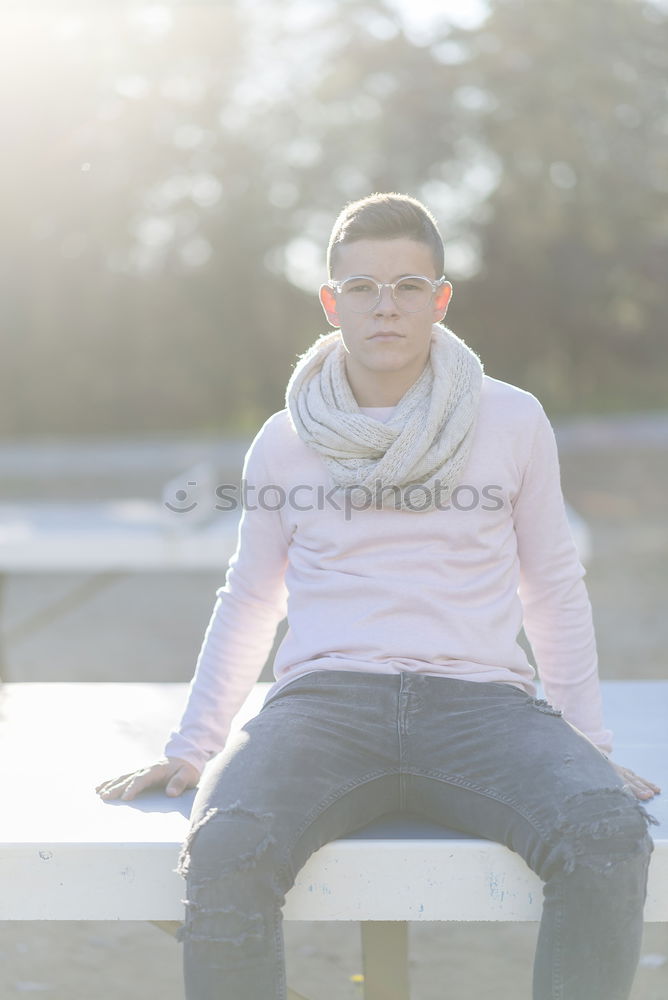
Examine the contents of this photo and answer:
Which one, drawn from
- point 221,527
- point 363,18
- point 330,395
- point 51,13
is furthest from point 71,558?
point 363,18

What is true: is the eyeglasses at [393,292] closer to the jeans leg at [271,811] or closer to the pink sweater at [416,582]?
the pink sweater at [416,582]

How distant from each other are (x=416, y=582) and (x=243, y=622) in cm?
37

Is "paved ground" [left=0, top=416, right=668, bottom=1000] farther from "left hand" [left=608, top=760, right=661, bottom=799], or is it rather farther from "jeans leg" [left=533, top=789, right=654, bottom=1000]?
"jeans leg" [left=533, top=789, right=654, bottom=1000]

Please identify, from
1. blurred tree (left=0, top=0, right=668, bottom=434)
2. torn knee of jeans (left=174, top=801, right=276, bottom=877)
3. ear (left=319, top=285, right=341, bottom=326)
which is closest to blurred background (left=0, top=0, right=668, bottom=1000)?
blurred tree (left=0, top=0, right=668, bottom=434)

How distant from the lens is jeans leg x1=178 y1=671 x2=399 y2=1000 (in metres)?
1.71

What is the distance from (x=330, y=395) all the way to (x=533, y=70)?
46.2 feet

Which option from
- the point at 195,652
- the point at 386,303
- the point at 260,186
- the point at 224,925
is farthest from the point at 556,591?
the point at 260,186

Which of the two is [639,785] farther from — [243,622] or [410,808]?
[243,622]

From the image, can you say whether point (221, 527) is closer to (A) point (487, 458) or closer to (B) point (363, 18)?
(A) point (487, 458)

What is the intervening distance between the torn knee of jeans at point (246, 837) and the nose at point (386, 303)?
0.88 metres

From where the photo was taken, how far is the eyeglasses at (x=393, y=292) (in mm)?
2176

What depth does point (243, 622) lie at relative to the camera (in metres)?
2.29

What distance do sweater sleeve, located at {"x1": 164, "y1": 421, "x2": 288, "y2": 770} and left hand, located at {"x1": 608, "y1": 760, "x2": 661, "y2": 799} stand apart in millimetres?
658

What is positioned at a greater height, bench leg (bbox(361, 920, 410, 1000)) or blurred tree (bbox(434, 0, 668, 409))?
blurred tree (bbox(434, 0, 668, 409))
